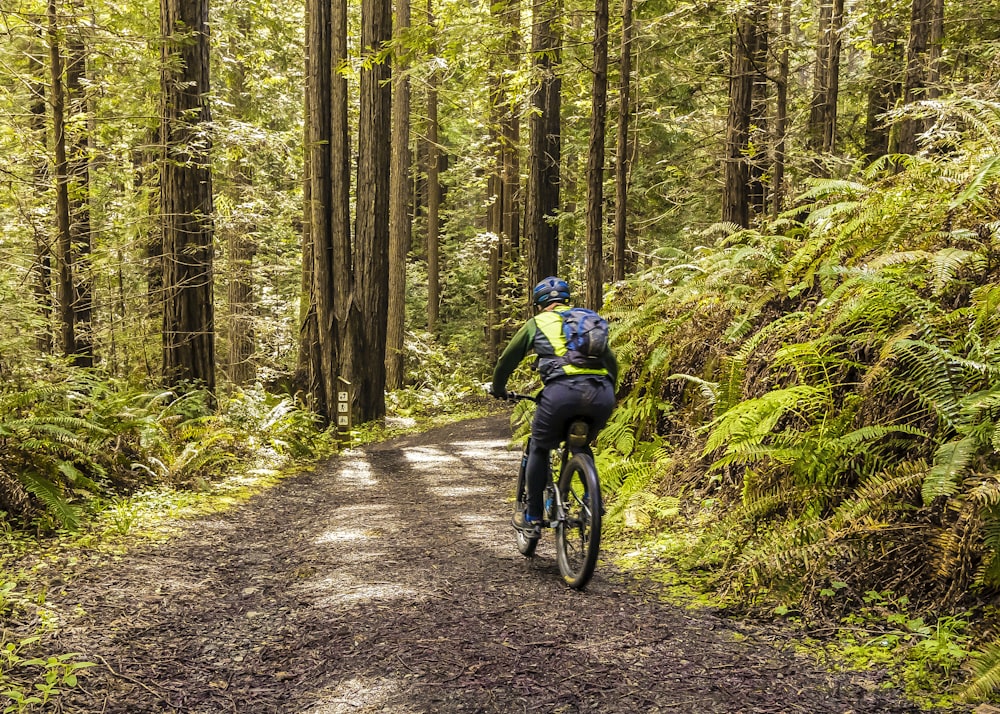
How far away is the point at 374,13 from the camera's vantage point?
14.6m

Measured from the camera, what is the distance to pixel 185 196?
1085 cm

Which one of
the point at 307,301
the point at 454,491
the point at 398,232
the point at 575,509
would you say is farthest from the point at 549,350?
the point at 398,232

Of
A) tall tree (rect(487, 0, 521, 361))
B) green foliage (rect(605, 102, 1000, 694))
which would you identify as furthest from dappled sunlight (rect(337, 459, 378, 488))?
tall tree (rect(487, 0, 521, 361))

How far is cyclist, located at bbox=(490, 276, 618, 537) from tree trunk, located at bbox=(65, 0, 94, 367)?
784 cm

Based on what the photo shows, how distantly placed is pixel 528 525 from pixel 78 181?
10583 millimetres

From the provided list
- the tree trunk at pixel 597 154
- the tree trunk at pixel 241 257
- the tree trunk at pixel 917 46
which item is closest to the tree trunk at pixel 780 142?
the tree trunk at pixel 917 46

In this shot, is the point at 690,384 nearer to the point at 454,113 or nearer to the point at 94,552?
the point at 94,552

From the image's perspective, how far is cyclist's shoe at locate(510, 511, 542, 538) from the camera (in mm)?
6016

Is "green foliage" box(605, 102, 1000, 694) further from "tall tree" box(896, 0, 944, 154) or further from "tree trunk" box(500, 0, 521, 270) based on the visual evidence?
"tree trunk" box(500, 0, 521, 270)

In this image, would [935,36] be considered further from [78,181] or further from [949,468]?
[78,181]

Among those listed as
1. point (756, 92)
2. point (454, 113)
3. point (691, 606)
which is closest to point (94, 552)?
point (691, 606)

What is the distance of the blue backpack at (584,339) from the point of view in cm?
544

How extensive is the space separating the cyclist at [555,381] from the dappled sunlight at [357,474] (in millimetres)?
4713

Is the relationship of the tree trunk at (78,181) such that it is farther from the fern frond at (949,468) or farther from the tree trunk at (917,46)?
the tree trunk at (917,46)
